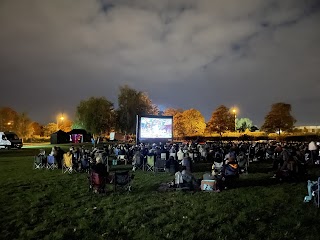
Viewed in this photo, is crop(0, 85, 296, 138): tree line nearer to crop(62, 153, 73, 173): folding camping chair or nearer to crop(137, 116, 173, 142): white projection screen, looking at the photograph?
crop(137, 116, 173, 142): white projection screen

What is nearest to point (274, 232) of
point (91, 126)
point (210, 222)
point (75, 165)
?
point (210, 222)

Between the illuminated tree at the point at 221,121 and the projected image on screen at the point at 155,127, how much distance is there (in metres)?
60.6

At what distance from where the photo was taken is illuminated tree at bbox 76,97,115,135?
6969 cm

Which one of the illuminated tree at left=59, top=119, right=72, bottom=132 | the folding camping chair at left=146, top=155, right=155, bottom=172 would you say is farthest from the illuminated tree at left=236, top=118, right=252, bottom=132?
the folding camping chair at left=146, top=155, right=155, bottom=172

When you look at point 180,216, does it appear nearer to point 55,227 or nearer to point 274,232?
point 274,232

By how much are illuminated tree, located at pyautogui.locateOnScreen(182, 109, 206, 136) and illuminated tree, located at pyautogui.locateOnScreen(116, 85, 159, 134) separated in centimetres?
2705

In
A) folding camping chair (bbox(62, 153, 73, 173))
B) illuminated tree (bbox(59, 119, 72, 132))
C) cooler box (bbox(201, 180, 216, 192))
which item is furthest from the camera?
illuminated tree (bbox(59, 119, 72, 132))

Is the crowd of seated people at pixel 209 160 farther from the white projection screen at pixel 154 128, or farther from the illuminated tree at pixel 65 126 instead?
the illuminated tree at pixel 65 126

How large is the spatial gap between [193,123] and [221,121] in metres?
10.4

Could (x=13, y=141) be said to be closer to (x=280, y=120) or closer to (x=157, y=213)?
(x=157, y=213)

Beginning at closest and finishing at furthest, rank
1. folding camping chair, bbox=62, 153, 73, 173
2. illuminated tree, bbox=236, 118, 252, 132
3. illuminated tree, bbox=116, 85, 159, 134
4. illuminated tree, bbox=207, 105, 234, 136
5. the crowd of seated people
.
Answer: the crowd of seated people < folding camping chair, bbox=62, 153, 73, 173 < illuminated tree, bbox=116, 85, 159, 134 < illuminated tree, bbox=207, 105, 234, 136 < illuminated tree, bbox=236, 118, 252, 132

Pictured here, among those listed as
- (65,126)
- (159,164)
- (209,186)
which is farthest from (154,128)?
(65,126)

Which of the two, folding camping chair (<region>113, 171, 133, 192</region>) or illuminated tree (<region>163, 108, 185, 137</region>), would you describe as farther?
illuminated tree (<region>163, 108, 185, 137</region>)

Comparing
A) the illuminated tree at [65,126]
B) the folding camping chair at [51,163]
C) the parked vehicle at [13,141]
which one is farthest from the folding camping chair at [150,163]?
the illuminated tree at [65,126]
